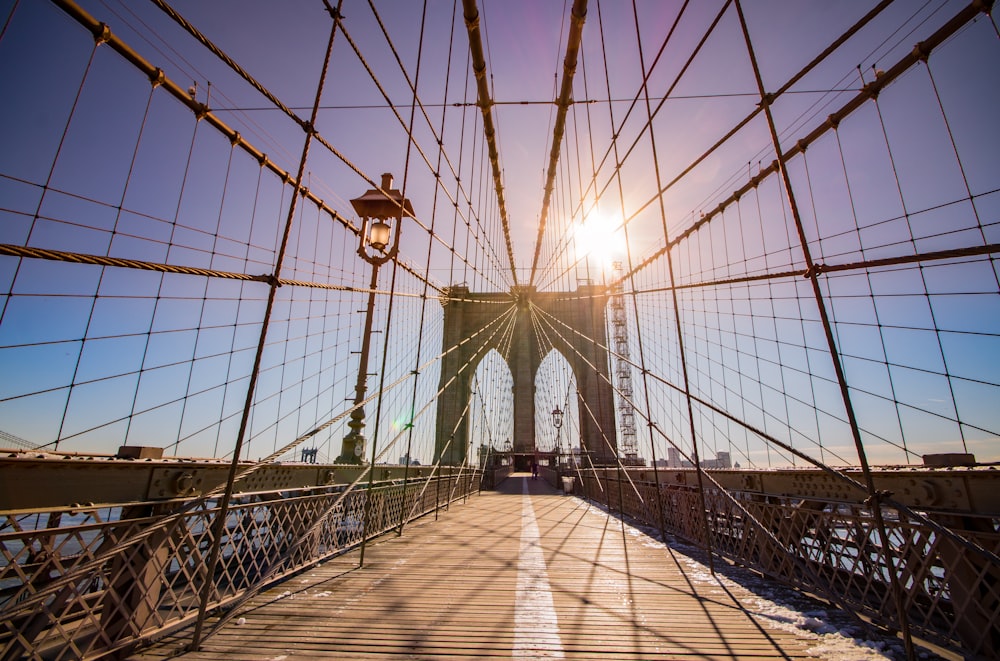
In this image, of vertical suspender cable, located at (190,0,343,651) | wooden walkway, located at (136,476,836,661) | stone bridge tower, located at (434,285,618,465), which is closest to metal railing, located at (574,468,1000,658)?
wooden walkway, located at (136,476,836,661)

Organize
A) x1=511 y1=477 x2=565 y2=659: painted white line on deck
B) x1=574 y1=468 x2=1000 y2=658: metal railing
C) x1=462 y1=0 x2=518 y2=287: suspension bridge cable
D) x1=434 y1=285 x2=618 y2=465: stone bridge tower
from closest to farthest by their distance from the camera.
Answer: x1=511 y1=477 x2=565 y2=659: painted white line on deck, x1=574 y1=468 x2=1000 y2=658: metal railing, x1=462 y1=0 x2=518 y2=287: suspension bridge cable, x1=434 y1=285 x2=618 y2=465: stone bridge tower

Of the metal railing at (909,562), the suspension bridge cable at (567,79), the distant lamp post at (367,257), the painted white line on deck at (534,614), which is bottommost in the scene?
the painted white line on deck at (534,614)

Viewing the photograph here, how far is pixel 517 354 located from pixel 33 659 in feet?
108

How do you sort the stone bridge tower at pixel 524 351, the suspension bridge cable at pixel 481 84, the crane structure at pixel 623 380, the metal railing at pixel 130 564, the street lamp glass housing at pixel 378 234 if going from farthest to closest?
1. the crane structure at pixel 623 380
2. the stone bridge tower at pixel 524 351
3. the street lamp glass housing at pixel 378 234
4. the suspension bridge cable at pixel 481 84
5. the metal railing at pixel 130 564

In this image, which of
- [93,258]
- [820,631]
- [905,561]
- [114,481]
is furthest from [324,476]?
Answer: [905,561]

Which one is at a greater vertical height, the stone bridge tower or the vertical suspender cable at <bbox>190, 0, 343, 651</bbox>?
the stone bridge tower

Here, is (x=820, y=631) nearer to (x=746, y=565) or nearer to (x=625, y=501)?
(x=746, y=565)

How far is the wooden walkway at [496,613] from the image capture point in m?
2.51

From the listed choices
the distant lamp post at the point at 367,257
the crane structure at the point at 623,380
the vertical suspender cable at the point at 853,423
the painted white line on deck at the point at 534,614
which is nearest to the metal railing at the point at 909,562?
the vertical suspender cable at the point at 853,423

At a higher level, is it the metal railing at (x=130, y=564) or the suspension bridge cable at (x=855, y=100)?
the suspension bridge cable at (x=855, y=100)

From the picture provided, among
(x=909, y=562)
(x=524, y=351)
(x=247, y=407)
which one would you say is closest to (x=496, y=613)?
(x=247, y=407)

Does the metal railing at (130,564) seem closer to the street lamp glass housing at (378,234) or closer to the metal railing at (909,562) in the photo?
the metal railing at (909,562)

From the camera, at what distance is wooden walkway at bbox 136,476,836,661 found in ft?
8.24

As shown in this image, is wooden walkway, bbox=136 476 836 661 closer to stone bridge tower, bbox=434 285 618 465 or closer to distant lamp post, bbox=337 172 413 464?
distant lamp post, bbox=337 172 413 464
